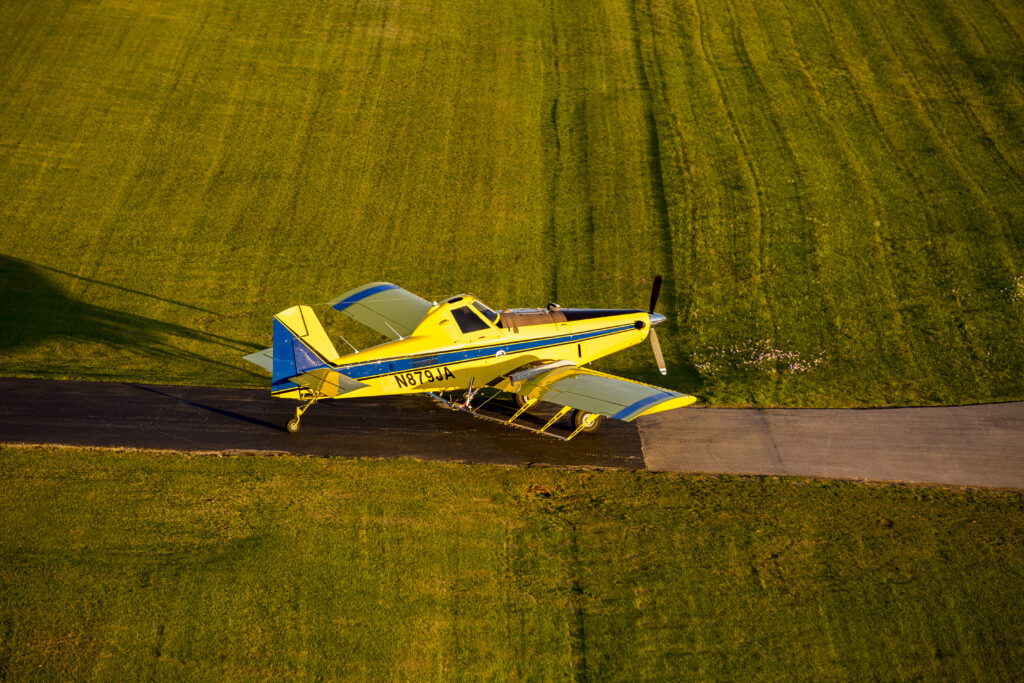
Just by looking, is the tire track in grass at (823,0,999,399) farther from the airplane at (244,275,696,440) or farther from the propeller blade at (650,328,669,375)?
the airplane at (244,275,696,440)

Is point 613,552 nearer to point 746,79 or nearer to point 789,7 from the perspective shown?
point 746,79

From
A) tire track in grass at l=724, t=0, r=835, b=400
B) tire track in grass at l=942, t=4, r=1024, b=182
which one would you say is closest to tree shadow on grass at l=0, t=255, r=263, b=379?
tire track in grass at l=724, t=0, r=835, b=400

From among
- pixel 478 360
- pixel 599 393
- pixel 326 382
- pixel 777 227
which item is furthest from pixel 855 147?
pixel 326 382

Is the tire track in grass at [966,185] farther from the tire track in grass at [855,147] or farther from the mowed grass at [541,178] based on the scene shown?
the tire track in grass at [855,147]

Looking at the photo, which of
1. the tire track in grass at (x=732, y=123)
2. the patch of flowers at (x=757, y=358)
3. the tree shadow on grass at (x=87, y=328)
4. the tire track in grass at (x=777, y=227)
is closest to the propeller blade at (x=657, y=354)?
the patch of flowers at (x=757, y=358)

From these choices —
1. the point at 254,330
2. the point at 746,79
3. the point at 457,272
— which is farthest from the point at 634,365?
the point at 746,79
